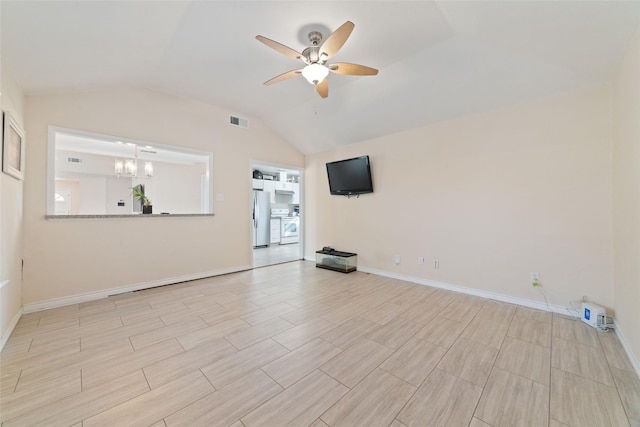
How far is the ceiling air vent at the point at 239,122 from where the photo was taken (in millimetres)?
4371

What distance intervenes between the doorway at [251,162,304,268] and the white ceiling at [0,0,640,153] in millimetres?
3862

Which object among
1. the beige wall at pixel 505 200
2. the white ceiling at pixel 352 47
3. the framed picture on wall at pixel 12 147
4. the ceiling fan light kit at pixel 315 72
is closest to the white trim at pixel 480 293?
the beige wall at pixel 505 200

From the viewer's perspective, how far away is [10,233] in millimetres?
2256

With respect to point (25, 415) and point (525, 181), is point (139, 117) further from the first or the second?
point (525, 181)

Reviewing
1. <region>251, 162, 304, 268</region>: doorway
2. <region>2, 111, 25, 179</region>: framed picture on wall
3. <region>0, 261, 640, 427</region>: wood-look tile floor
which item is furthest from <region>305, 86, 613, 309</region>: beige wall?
<region>2, 111, 25, 179</region>: framed picture on wall

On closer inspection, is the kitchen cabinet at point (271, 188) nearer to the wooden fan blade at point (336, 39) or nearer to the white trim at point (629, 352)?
the wooden fan blade at point (336, 39)

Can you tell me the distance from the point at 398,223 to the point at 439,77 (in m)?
2.16

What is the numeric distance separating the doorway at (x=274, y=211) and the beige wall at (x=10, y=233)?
435 centimetres

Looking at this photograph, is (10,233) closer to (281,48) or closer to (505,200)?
(281,48)

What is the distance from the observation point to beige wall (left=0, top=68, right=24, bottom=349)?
203cm

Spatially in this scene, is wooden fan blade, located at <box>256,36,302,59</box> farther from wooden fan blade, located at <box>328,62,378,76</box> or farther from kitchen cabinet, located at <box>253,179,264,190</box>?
kitchen cabinet, located at <box>253,179,264,190</box>

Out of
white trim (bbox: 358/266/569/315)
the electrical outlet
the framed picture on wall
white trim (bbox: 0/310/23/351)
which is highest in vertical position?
the framed picture on wall

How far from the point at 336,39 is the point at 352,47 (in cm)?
73

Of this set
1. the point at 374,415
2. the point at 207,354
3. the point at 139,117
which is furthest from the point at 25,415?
the point at 139,117
